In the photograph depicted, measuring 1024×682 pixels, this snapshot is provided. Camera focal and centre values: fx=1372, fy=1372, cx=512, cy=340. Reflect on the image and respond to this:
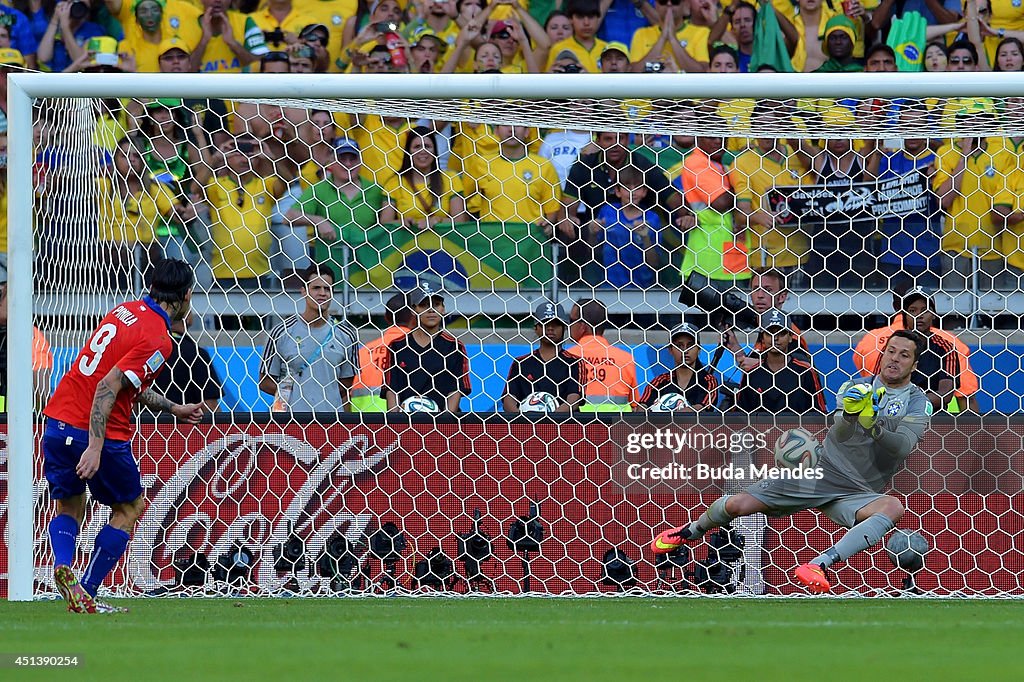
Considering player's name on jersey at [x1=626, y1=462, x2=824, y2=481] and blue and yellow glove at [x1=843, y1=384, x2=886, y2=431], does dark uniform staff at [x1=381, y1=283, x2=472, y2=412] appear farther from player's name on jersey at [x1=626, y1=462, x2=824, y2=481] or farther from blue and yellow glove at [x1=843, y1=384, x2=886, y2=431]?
blue and yellow glove at [x1=843, y1=384, x2=886, y2=431]

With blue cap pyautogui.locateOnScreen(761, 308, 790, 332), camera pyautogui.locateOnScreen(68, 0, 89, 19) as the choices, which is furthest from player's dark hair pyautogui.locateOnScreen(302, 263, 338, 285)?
camera pyautogui.locateOnScreen(68, 0, 89, 19)

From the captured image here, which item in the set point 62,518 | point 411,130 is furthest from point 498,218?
point 62,518

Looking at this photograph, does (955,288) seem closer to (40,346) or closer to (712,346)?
(712,346)

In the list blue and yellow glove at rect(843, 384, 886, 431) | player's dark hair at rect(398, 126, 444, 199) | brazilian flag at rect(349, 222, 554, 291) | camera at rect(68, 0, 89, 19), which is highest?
camera at rect(68, 0, 89, 19)

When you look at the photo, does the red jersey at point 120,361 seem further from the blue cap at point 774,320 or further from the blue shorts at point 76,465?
the blue cap at point 774,320

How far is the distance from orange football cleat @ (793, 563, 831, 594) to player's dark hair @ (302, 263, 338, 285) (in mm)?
2640

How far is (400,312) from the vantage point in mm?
6793

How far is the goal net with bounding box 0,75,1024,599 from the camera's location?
6.23 m

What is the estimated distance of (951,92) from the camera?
5.88m

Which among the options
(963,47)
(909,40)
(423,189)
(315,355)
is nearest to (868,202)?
(423,189)

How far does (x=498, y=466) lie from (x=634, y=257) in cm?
139

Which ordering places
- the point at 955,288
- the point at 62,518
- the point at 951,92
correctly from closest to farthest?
the point at 62,518, the point at 951,92, the point at 955,288

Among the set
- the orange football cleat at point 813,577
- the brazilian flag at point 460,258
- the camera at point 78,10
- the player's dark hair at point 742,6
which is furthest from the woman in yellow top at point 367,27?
the orange football cleat at point 813,577
